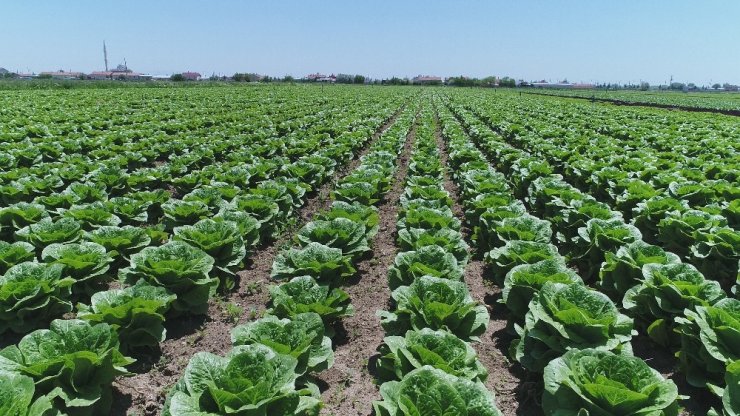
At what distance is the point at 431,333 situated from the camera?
393cm

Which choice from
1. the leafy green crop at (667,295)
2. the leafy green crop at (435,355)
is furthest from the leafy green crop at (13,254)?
the leafy green crop at (667,295)

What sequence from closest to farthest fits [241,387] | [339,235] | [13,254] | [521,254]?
1. [241,387]
2. [13,254]
3. [521,254]
4. [339,235]

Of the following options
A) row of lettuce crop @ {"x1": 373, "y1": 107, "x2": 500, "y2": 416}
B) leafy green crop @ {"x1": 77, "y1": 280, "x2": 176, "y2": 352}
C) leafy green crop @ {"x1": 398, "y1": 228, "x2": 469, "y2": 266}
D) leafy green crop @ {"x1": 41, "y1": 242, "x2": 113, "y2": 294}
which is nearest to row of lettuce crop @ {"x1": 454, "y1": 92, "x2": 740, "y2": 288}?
leafy green crop @ {"x1": 398, "y1": 228, "x2": 469, "y2": 266}

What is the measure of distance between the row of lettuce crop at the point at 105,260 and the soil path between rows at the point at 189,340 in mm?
179

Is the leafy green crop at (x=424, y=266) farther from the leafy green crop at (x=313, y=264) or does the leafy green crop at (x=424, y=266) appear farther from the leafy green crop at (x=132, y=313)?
the leafy green crop at (x=132, y=313)

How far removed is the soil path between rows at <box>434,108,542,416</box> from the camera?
4.21 metres

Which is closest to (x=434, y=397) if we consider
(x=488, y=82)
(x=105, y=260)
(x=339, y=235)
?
(x=339, y=235)

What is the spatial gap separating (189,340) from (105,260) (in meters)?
1.41

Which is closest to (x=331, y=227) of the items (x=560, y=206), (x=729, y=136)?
(x=560, y=206)

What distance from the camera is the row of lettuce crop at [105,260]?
360 centimetres

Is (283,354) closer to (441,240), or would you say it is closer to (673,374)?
(441,240)

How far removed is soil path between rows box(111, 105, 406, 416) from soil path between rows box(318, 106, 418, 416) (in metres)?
1.17

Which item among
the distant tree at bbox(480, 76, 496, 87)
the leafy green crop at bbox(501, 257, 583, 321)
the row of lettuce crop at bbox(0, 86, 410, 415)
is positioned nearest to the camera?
the row of lettuce crop at bbox(0, 86, 410, 415)

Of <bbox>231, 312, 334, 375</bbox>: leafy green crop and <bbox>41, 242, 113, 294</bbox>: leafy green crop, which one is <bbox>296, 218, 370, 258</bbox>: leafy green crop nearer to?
<bbox>231, 312, 334, 375</bbox>: leafy green crop
